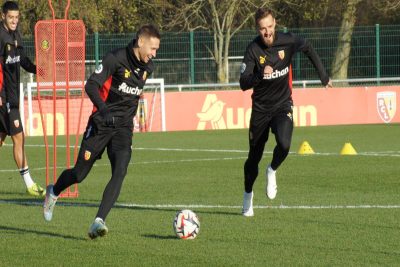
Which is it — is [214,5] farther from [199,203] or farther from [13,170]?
[199,203]

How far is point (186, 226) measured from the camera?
10695 mm

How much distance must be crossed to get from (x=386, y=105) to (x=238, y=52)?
4960 mm

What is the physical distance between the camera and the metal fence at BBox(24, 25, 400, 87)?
1298 inches

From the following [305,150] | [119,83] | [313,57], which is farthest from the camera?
[305,150]

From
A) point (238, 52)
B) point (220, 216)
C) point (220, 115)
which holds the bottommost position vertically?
point (220, 115)

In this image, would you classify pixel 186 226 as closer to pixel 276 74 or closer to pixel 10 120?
pixel 276 74

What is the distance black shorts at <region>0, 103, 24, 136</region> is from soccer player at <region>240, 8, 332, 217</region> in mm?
3949

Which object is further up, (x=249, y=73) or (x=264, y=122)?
(x=249, y=73)

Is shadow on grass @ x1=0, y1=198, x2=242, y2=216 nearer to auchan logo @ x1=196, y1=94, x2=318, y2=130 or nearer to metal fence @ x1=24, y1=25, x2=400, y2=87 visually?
auchan logo @ x1=196, y1=94, x2=318, y2=130

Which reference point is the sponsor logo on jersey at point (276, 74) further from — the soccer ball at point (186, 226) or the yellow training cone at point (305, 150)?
the yellow training cone at point (305, 150)

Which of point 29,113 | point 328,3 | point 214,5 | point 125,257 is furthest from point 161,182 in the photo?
point 328,3

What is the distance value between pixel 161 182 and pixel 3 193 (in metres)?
2.39

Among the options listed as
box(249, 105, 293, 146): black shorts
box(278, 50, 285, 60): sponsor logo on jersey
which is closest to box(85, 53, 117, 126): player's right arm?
box(249, 105, 293, 146): black shorts

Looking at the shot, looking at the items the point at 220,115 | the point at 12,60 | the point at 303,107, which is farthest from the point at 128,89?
the point at 303,107
